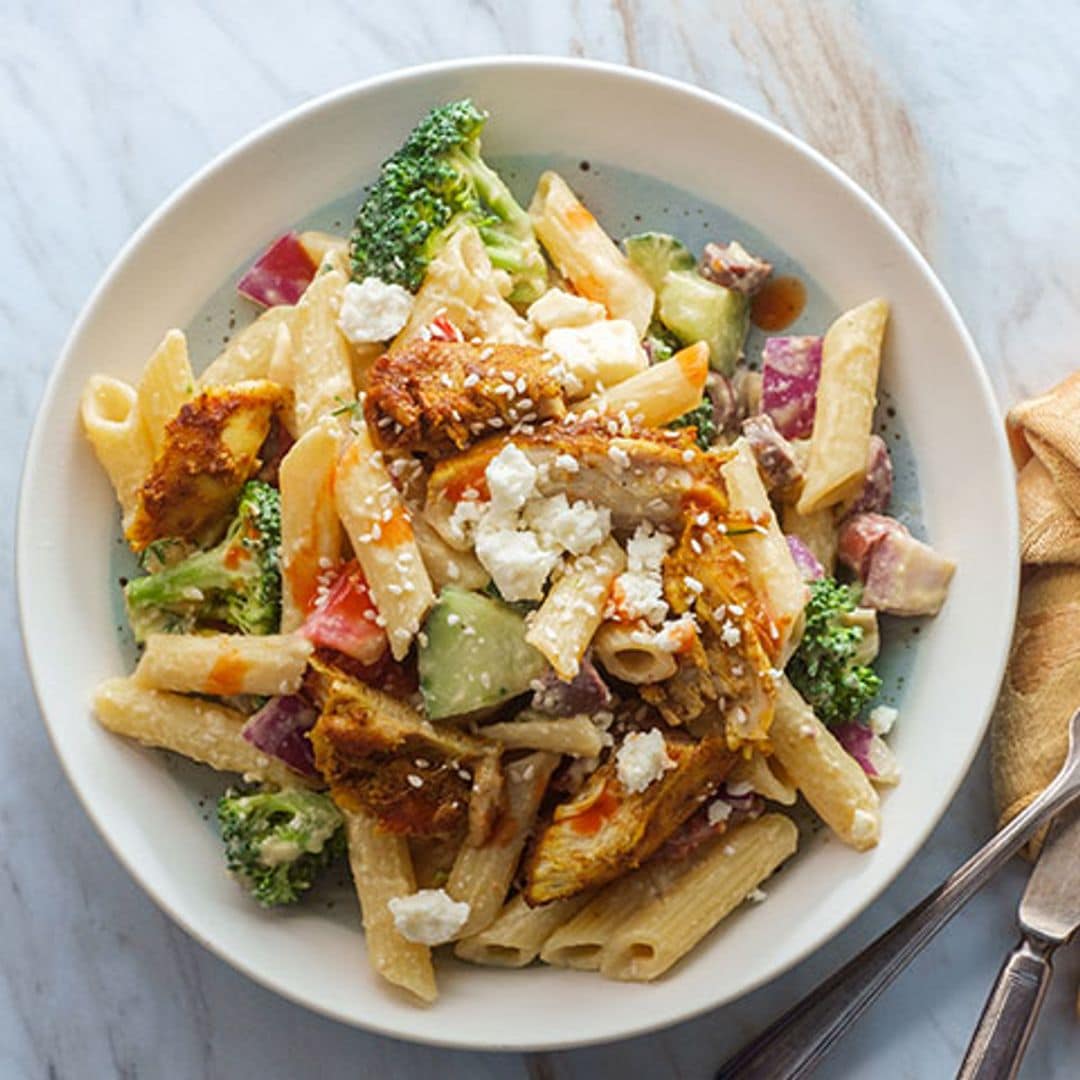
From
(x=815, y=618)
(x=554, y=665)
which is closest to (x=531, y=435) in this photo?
(x=554, y=665)

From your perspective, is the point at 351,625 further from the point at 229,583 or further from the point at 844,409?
the point at 844,409

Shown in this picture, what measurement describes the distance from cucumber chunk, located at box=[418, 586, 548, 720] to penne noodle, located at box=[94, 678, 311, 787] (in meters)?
0.36

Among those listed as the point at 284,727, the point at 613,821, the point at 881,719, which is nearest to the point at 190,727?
the point at 284,727

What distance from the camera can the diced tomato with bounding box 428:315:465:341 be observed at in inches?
94.1

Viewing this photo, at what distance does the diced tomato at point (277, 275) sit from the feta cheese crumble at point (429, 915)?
108 centimetres

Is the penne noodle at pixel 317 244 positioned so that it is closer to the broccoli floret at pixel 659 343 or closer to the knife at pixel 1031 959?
the broccoli floret at pixel 659 343

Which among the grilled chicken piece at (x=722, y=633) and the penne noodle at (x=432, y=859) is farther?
the penne noodle at (x=432, y=859)

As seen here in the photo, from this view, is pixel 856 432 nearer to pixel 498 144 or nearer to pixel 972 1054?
pixel 498 144

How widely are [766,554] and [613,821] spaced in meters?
0.49

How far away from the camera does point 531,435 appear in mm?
2316

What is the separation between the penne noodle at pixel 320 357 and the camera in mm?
2416

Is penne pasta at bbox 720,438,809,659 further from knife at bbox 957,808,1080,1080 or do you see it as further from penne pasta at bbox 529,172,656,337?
knife at bbox 957,808,1080,1080

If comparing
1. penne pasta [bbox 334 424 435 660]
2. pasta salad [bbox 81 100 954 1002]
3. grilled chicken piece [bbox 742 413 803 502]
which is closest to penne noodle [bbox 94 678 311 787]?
pasta salad [bbox 81 100 954 1002]

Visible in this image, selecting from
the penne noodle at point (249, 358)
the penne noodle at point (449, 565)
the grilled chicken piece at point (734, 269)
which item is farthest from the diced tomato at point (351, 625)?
the grilled chicken piece at point (734, 269)
